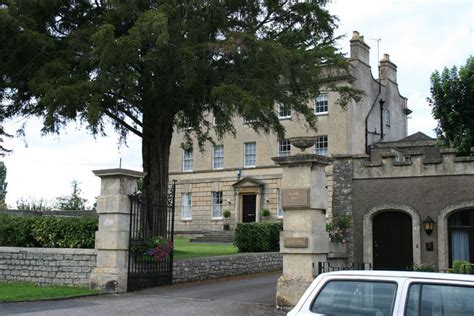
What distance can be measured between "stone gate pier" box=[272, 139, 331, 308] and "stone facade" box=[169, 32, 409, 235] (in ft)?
80.7

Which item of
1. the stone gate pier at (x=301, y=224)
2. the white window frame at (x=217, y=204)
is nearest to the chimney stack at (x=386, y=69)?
the white window frame at (x=217, y=204)

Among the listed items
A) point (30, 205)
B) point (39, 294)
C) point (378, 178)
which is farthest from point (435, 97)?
point (30, 205)

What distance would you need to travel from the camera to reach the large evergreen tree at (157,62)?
1535cm

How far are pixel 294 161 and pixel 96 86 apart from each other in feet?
20.4

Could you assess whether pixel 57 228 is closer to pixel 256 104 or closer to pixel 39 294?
pixel 39 294

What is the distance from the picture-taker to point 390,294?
215 inches

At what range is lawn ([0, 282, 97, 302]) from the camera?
1334cm

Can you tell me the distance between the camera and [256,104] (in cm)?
1516

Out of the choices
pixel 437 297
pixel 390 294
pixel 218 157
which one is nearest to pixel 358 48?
pixel 218 157

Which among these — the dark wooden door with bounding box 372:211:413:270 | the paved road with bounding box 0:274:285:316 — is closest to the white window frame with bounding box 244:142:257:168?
the dark wooden door with bounding box 372:211:413:270

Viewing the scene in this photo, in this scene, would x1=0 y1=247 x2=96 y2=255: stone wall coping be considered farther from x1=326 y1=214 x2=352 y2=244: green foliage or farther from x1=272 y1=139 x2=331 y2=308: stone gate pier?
x1=326 y1=214 x2=352 y2=244: green foliage

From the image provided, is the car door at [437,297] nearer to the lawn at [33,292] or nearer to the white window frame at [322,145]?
the lawn at [33,292]

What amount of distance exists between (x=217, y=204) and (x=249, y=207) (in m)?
2.82

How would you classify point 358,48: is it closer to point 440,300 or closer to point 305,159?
point 305,159
